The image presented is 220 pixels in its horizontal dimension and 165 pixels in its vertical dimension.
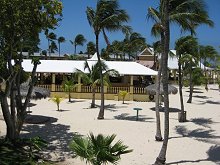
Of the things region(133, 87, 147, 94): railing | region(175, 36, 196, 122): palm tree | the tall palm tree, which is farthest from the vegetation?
region(133, 87, 147, 94): railing

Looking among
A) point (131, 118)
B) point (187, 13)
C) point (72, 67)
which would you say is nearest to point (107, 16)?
point (131, 118)

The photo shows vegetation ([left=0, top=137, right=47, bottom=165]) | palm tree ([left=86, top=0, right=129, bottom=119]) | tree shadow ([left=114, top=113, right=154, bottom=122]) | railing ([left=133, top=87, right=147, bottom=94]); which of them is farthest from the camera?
railing ([left=133, top=87, right=147, bottom=94])

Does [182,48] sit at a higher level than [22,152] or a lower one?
higher

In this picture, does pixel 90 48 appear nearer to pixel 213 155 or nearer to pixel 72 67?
pixel 72 67

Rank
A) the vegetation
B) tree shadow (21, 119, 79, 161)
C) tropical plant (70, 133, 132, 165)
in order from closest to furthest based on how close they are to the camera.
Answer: tropical plant (70, 133, 132, 165) < the vegetation < tree shadow (21, 119, 79, 161)

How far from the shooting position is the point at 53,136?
52.6 feet

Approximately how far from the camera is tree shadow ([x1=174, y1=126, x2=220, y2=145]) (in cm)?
1612

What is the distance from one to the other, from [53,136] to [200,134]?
7.37 meters

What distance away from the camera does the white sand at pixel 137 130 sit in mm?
13230

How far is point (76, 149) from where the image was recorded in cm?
862

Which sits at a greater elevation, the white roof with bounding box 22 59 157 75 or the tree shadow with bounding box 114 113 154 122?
the white roof with bounding box 22 59 157 75

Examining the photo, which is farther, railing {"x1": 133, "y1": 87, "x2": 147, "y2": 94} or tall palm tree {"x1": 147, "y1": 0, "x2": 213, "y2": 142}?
railing {"x1": 133, "y1": 87, "x2": 147, "y2": 94}

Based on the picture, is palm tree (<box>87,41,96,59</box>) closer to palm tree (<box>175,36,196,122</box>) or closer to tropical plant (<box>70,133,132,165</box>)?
palm tree (<box>175,36,196,122</box>)

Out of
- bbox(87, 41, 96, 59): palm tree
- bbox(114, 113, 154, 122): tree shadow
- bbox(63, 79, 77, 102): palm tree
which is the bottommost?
bbox(114, 113, 154, 122): tree shadow
